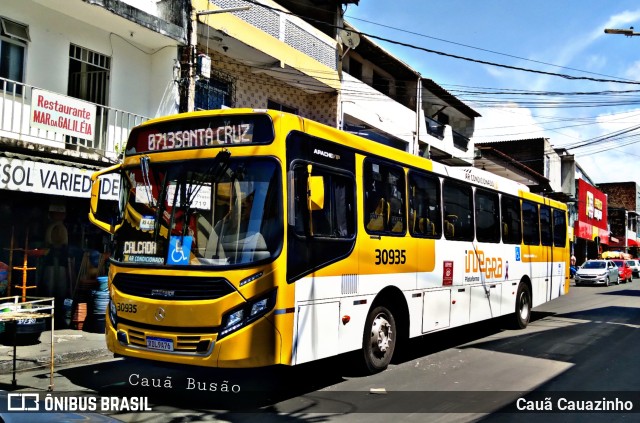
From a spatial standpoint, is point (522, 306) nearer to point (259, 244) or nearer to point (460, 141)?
point (259, 244)

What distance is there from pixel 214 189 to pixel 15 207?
23.1 feet

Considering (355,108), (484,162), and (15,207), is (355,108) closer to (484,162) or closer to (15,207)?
(15,207)

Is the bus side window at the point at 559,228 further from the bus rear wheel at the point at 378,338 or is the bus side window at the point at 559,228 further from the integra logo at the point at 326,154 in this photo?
A: the integra logo at the point at 326,154

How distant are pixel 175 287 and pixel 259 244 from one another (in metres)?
1.01

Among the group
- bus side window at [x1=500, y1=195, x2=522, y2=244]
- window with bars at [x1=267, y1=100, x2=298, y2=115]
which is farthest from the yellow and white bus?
window with bars at [x1=267, y1=100, x2=298, y2=115]

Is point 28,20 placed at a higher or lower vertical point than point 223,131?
higher

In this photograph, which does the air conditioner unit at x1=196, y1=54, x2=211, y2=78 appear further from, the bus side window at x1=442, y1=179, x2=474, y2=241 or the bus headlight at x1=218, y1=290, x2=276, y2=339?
the bus headlight at x1=218, y1=290, x2=276, y2=339

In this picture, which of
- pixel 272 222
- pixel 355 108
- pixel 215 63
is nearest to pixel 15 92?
pixel 215 63

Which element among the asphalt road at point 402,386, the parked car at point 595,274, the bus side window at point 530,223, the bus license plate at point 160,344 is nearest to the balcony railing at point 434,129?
the bus side window at point 530,223

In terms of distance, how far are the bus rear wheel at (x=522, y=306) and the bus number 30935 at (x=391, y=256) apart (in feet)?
18.0

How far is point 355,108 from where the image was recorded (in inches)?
774

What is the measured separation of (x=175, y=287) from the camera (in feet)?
18.7

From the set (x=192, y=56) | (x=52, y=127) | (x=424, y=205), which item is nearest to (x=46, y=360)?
(x=52, y=127)

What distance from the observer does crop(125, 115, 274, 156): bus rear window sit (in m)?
5.93
